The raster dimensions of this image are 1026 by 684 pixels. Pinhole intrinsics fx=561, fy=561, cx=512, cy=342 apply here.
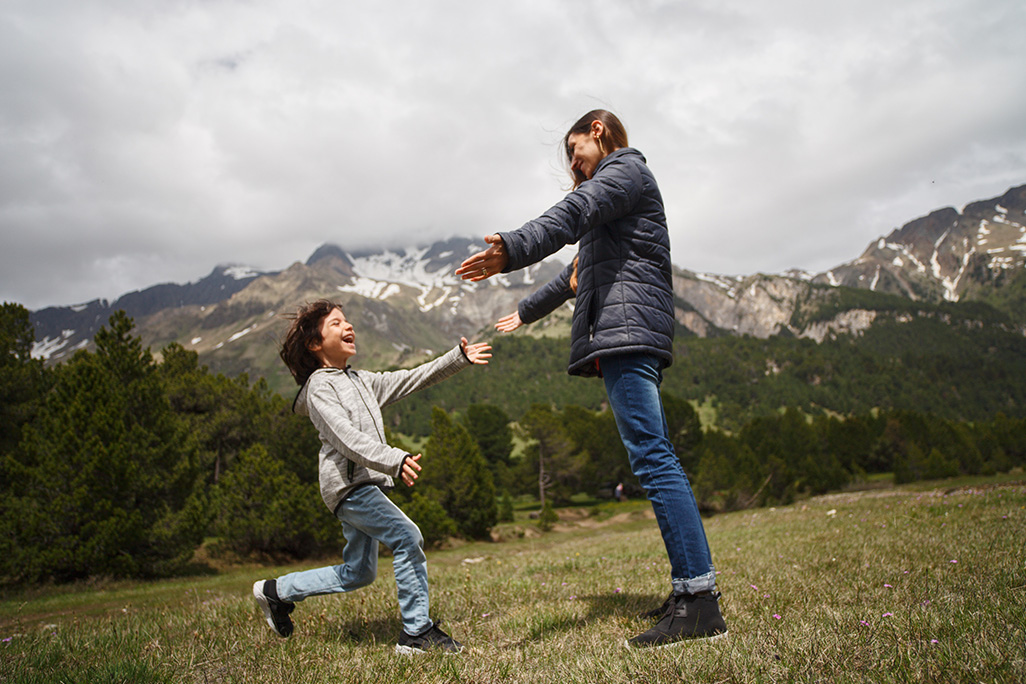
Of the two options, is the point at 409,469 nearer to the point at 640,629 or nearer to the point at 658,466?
the point at 658,466

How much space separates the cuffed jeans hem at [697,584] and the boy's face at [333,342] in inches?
104

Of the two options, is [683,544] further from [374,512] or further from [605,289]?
[374,512]

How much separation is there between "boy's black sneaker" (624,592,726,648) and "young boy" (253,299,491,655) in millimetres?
1103

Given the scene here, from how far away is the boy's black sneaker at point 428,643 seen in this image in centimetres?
324

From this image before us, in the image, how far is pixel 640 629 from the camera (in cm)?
333

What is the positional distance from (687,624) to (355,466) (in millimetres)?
2184

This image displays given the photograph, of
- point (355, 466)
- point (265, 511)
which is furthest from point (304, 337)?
point (265, 511)

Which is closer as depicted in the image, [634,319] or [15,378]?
[634,319]

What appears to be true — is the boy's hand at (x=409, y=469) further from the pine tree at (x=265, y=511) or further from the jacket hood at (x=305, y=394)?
the pine tree at (x=265, y=511)

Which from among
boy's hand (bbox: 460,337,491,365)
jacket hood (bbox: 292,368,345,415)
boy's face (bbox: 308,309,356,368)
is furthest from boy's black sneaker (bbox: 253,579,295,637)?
boy's hand (bbox: 460,337,491,365)

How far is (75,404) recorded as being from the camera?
16984 millimetres

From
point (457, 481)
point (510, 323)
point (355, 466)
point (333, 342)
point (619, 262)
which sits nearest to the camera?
point (619, 262)

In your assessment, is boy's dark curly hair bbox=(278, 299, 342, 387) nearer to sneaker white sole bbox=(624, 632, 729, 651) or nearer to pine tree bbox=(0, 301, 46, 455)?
sneaker white sole bbox=(624, 632, 729, 651)

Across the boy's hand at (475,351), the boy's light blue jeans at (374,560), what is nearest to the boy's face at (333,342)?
the boy's hand at (475,351)
